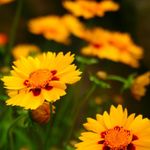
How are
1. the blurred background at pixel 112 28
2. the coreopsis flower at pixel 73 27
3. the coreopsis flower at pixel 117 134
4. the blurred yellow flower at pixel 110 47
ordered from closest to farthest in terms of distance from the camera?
the coreopsis flower at pixel 117 134
the blurred yellow flower at pixel 110 47
the coreopsis flower at pixel 73 27
the blurred background at pixel 112 28

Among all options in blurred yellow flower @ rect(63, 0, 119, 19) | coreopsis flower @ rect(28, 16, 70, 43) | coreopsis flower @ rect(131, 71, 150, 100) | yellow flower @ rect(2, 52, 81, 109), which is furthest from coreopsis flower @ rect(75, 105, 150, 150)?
coreopsis flower @ rect(28, 16, 70, 43)

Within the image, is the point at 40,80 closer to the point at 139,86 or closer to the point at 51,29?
the point at 139,86

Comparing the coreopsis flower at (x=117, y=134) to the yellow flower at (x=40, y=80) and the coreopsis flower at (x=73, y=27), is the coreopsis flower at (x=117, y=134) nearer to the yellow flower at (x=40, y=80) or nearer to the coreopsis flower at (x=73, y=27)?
the yellow flower at (x=40, y=80)

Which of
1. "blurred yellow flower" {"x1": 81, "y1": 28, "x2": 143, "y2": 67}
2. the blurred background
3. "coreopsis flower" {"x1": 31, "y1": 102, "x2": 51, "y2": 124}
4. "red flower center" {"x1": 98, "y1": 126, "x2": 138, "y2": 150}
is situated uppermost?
the blurred background

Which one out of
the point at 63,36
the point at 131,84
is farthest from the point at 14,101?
the point at 63,36

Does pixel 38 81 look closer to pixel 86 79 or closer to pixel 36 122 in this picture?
pixel 36 122

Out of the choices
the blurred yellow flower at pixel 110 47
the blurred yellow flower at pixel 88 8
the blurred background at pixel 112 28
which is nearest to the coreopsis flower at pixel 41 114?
the blurred yellow flower at pixel 110 47

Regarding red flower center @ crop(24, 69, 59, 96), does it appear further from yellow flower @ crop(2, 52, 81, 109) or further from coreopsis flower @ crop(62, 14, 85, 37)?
coreopsis flower @ crop(62, 14, 85, 37)
